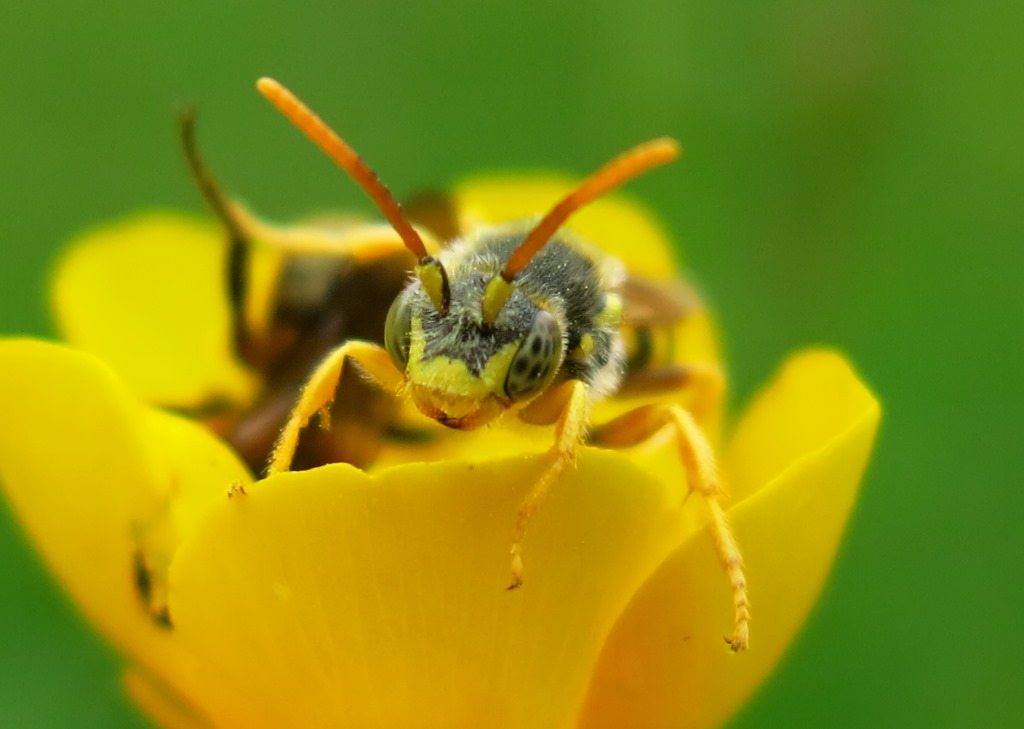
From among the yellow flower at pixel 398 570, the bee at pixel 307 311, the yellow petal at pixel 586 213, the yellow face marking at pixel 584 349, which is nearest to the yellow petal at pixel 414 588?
the yellow flower at pixel 398 570

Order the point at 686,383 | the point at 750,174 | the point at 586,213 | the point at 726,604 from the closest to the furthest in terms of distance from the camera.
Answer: the point at 726,604, the point at 686,383, the point at 586,213, the point at 750,174

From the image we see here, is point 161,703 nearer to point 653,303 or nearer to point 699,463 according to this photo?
point 699,463

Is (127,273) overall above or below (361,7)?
below

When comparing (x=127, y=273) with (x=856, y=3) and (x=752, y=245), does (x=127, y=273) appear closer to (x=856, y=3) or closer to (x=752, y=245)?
(x=752, y=245)

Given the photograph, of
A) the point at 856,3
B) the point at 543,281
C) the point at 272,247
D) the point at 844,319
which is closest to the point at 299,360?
the point at 272,247

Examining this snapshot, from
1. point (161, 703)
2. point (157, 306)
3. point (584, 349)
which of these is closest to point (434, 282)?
point (584, 349)
